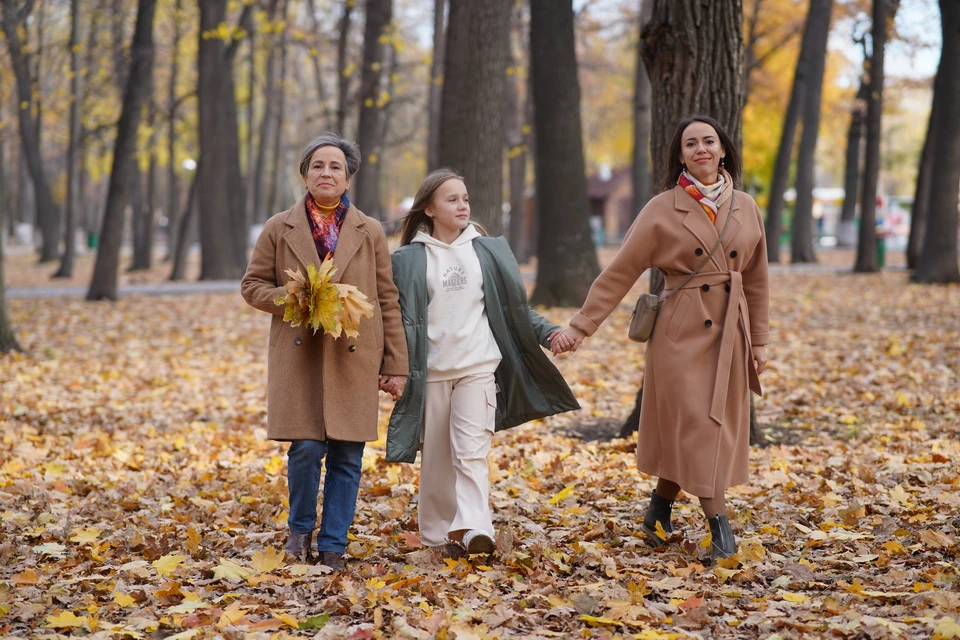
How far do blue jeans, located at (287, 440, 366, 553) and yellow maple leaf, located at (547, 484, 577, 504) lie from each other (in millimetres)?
1406

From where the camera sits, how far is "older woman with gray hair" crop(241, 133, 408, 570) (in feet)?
14.0

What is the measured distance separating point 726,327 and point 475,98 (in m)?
6.71

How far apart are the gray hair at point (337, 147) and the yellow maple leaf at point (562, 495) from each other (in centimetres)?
219

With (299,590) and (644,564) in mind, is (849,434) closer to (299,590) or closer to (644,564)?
(644,564)

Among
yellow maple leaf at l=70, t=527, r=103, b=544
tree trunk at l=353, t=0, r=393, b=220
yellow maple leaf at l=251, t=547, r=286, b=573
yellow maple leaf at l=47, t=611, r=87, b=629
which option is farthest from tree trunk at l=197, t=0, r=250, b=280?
yellow maple leaf at l=47, t=611, r=87, b=629

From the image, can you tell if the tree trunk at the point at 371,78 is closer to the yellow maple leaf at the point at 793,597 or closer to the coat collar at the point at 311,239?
the coat collar at the point at 311,239

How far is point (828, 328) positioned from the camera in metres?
11.9

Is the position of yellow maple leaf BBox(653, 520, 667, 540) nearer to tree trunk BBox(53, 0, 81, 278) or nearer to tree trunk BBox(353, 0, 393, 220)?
tree trunk BBox(353, 0, 393, 220)

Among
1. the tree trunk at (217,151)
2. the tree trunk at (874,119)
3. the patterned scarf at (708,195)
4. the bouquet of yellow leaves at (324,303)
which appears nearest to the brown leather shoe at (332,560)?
the bouquet of yellow leaves at (324,303)

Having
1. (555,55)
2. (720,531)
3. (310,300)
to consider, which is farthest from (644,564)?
(555,55)

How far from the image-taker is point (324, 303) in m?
4.00

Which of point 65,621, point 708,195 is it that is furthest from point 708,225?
point 65,621

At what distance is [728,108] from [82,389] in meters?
6.42

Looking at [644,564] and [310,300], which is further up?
[310,300]
